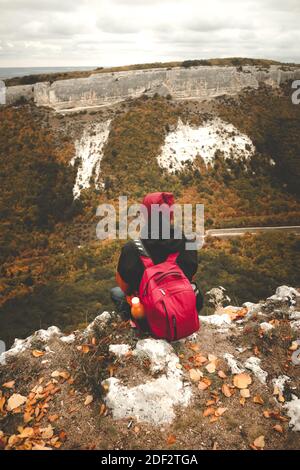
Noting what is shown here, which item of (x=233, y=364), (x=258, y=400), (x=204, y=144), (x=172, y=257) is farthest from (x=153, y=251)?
(x=204, y=144)

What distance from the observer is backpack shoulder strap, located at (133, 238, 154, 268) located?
4938 mm

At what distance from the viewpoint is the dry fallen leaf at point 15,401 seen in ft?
16.6

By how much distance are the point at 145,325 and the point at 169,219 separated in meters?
1.88

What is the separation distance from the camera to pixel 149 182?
36625mm

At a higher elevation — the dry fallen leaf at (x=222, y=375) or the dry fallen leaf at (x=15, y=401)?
the dry fallen leaf at (x=222, y=375)

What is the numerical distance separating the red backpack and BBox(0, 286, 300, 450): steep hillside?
86 cm

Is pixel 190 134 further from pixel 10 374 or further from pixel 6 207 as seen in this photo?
pixel 10 374

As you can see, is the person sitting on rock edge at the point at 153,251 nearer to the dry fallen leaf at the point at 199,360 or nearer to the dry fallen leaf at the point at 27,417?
the dry fallen leaf at the point at 199,360

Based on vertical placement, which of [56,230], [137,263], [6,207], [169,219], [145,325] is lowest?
[56,230]

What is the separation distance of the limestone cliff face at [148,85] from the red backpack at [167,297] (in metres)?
41.8

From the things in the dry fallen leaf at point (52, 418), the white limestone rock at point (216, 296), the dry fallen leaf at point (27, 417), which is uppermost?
the dry fallen leaf at point (52, 418)

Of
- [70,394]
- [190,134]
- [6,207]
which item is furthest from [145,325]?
[190,134]

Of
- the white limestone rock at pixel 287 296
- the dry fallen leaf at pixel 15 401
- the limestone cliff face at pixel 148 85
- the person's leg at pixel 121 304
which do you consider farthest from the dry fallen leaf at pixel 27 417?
the limestone cliff face at pixel 148 85

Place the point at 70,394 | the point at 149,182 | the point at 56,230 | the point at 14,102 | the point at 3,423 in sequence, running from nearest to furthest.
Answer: the point at 3,423
the point at 70,394
the point at 56,230
the point at 149,182
the point at 14,102
